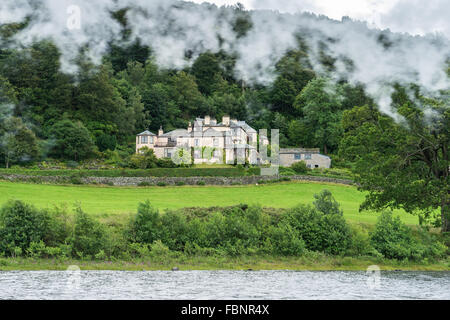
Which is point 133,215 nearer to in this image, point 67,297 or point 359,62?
point 67,297

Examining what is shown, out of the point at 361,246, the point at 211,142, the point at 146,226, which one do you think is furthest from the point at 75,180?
the point at 361,246

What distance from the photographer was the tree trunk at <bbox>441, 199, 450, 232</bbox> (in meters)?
42.6

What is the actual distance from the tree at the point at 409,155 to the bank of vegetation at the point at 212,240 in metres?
2.33

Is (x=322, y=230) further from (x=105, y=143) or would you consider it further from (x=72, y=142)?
(x=105, y=143)

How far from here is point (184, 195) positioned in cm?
6712

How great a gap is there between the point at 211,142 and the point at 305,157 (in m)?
15.5

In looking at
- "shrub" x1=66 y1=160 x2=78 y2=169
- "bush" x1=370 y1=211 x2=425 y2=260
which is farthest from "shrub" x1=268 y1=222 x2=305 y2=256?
"shrub" x1=66 y1=160 x2=78 y2=169

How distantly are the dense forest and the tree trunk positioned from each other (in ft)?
109

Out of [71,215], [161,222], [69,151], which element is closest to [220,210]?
[161,222]

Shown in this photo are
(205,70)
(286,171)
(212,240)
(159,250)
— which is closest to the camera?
(159,250)

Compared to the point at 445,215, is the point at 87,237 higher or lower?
lower

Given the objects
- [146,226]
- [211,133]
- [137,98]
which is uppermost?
[137,98]
